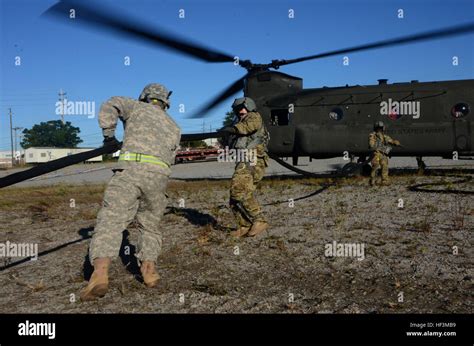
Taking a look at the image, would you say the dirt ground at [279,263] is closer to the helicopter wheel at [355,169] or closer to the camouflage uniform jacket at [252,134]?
the camouflage uniform jacket at [252,134]

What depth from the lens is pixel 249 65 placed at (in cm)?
1197

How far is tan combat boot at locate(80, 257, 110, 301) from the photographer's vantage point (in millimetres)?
3578

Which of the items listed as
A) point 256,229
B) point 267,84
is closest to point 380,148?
point 267,84

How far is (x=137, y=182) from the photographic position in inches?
155

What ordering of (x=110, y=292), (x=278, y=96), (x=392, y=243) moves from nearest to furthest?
(x=110, y=292)
(x=392, y=243)
(x=278, y=96)

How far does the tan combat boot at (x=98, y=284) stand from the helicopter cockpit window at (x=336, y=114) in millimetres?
10245

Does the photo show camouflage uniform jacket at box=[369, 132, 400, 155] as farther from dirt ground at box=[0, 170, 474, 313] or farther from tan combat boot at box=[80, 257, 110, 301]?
tan combat boot at box=[80, 257, 110, 301]

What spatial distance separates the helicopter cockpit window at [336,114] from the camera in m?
12.9

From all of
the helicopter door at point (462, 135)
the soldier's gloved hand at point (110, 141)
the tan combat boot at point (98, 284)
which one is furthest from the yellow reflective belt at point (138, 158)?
the helicopter door at point (462, 135)

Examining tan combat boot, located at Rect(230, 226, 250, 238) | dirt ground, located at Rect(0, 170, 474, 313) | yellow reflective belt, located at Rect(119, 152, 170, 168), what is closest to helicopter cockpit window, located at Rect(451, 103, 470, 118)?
dirt ground, located at Rect(0, 170, 474, 313)

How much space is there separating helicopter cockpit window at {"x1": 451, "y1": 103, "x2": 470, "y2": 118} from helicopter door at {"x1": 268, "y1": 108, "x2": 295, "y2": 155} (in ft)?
15.0
